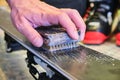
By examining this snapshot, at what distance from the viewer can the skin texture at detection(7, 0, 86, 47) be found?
488 mm

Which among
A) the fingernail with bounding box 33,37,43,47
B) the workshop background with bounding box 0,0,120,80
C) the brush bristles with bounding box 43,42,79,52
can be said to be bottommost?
the workshop background with bounding box 0,0,120,80

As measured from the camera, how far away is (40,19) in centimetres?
53

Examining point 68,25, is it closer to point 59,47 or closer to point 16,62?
Answer: point 59,47

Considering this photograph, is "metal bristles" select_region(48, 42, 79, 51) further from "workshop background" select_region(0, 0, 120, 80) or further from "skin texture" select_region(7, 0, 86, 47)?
"workshop background" select_region(0, 0, 120, 80)

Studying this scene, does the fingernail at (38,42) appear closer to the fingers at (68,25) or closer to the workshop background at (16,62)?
the fingers at (68,25)

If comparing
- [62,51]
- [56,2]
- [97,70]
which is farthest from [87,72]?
[56,2]

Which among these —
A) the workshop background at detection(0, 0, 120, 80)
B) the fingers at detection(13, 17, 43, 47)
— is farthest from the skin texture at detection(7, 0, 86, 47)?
the workshop background at detection(0, 0, 120, 80)

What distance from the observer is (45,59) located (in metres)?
0.48

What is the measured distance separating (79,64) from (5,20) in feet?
1.52

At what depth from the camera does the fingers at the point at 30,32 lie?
0.50m

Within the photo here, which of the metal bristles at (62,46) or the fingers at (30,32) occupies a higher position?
the fingers at (30,32)

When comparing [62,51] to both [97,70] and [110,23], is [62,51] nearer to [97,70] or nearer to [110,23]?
[97,70]

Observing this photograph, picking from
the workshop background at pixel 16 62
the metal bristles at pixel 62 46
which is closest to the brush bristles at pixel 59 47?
the metal bristles at pixel 62 46

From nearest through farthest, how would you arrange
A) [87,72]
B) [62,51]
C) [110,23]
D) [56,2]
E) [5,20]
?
[87,72], [62,51], [5,20], [56,2], [110,23]
